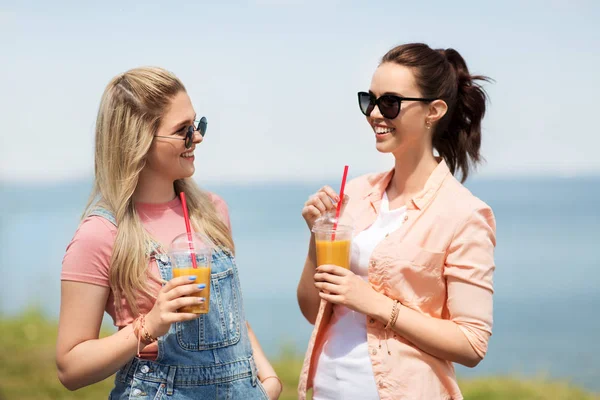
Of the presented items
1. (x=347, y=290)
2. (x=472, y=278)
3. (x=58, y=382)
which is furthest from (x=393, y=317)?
(x=58, y=382)

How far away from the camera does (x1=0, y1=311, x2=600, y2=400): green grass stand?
239 inches

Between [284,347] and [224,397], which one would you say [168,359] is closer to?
[224,397]

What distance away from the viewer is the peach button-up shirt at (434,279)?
2.45 meters

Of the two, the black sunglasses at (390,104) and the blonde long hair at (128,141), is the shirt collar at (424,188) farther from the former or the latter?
the blonde long hair at (128,141)

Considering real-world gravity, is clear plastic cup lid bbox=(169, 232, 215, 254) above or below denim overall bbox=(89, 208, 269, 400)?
above

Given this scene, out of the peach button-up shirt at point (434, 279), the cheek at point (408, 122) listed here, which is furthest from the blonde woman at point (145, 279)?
the cheek at point (408, 122)

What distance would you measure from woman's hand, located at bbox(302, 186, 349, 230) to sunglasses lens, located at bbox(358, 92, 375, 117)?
0.33m

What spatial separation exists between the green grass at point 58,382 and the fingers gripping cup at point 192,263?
4085mm

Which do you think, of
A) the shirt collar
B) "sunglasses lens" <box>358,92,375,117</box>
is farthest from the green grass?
"sunglasses lens" <box>358,92,375,117</box>

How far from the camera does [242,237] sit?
10.5 m

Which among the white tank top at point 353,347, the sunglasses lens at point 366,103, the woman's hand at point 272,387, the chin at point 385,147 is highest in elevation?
the sunglasses lens at point 366,103

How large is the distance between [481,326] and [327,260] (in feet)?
1.90

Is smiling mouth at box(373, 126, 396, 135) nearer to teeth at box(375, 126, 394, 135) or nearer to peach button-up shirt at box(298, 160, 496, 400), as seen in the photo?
teeth at box(375, 126, 394, 135)

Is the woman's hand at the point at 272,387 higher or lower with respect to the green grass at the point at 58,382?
higher
